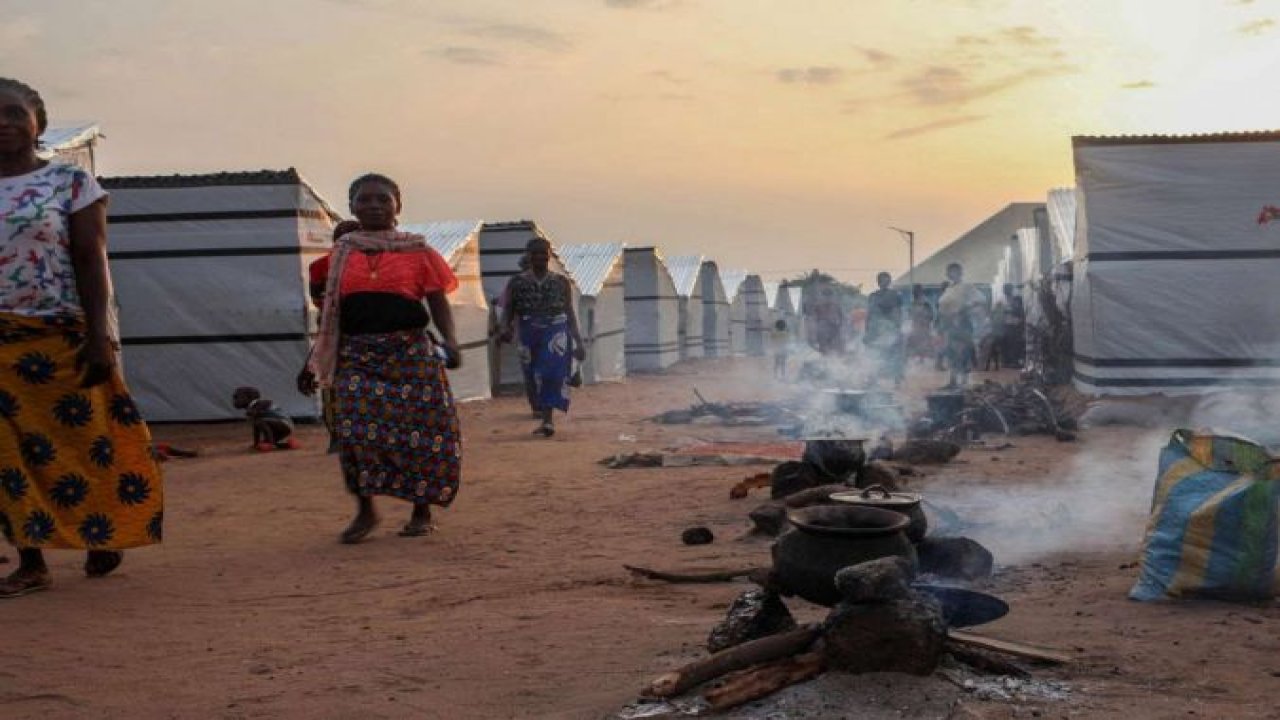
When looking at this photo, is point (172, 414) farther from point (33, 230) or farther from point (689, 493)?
point (33, 230)

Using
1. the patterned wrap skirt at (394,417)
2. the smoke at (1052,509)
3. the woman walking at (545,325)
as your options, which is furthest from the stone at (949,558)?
the woman walking at (545,325)

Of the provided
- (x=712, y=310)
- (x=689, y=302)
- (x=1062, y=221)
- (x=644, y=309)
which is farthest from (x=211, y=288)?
(x=712, y=310)

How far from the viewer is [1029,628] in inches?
129

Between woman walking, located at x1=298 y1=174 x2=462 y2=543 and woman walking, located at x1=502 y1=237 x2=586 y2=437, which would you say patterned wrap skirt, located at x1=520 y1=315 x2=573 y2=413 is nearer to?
woman walking, located at x1=502 y1=237 x2=586 y2=437

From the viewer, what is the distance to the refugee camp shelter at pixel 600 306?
2041cm

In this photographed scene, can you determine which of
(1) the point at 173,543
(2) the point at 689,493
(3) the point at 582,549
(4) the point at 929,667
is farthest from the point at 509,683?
(2) the point at 689,493

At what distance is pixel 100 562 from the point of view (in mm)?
4387

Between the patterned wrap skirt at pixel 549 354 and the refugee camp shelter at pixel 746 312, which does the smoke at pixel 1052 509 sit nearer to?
the patterned wrap skirt at pixel 549 354

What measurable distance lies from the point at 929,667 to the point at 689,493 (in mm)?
3820

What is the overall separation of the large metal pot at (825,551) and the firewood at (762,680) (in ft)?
1.45

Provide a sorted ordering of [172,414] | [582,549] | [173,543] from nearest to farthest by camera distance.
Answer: [582,549] < [173,543] < [172,414]

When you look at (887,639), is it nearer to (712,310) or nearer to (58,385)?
(58,385)

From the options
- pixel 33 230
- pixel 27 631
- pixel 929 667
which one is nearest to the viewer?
pixel 929 667

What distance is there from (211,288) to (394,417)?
25.3ft
